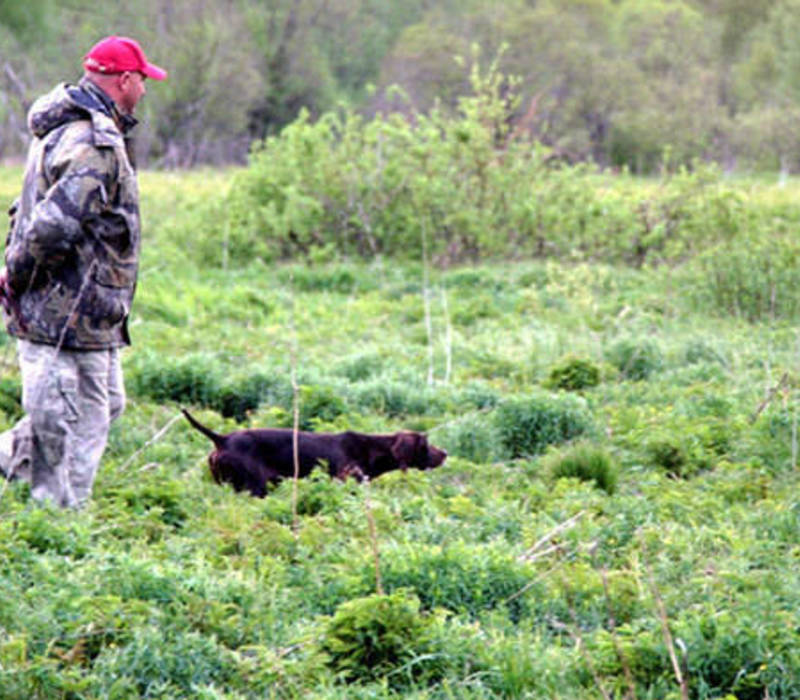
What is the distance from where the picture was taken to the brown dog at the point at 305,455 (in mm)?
6688

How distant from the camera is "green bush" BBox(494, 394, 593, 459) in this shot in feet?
26.2

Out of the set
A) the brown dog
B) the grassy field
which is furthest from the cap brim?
the grassy field

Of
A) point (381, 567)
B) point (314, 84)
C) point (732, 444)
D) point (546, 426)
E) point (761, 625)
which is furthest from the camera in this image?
point (314, 84)

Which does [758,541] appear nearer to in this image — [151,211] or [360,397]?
[360,397]

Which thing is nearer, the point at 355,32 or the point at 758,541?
the point at 758,541

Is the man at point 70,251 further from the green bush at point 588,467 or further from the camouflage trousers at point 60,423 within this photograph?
the green bush at point 588,467

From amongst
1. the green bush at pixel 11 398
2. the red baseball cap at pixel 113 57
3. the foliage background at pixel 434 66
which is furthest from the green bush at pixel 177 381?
the foliage background at pixel 434 66

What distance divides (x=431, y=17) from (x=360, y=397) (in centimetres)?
5934

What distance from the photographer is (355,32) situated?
208 ft

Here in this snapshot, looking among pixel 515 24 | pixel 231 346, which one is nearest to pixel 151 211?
pixel 231 346

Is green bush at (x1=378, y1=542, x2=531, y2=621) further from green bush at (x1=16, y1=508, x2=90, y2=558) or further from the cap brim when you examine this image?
the cap brim

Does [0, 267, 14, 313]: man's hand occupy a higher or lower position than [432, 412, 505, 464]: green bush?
higher

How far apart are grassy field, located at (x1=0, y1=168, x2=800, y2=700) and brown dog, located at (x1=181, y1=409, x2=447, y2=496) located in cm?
14

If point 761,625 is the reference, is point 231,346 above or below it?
below
